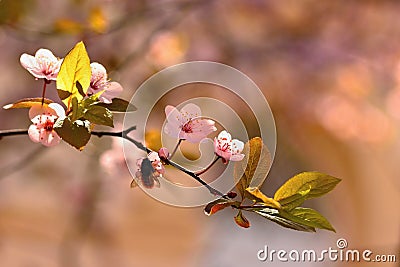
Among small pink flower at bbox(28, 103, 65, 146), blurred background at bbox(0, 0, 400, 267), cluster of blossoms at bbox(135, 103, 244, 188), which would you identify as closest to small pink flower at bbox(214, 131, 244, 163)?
cluster of blossoms at bbox(135, 103, 244, 188)

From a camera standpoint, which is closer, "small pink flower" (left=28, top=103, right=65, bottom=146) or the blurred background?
"small pink flower" (left=28, top=103, right=65, bottom=146)

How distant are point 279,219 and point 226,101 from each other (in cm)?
121

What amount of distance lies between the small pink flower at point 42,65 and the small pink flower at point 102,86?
0.08 ft

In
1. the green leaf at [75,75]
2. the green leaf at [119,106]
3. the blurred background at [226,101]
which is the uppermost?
the blurred background at [226,101]

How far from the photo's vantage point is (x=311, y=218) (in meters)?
0.37

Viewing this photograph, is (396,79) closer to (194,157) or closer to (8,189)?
(194,157)

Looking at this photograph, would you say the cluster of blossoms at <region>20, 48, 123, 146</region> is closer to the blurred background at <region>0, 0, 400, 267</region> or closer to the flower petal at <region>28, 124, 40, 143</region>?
the flower petal at <region>28, 124, 40, 143</region>

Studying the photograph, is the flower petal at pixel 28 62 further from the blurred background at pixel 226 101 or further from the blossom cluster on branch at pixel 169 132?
the blurred background at pixel 226 101

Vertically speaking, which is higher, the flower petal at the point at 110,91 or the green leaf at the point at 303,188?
the flower petal at the point at 110,91

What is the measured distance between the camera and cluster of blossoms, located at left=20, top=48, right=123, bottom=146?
0.38m

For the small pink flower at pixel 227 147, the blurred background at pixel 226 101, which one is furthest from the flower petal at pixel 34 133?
the blurred background at pixel 226 101

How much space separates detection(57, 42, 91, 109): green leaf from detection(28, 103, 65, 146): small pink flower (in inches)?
0.7

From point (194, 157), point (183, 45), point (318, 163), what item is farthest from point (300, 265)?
point (194, 157)

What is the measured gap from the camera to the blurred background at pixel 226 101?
4.00ft
